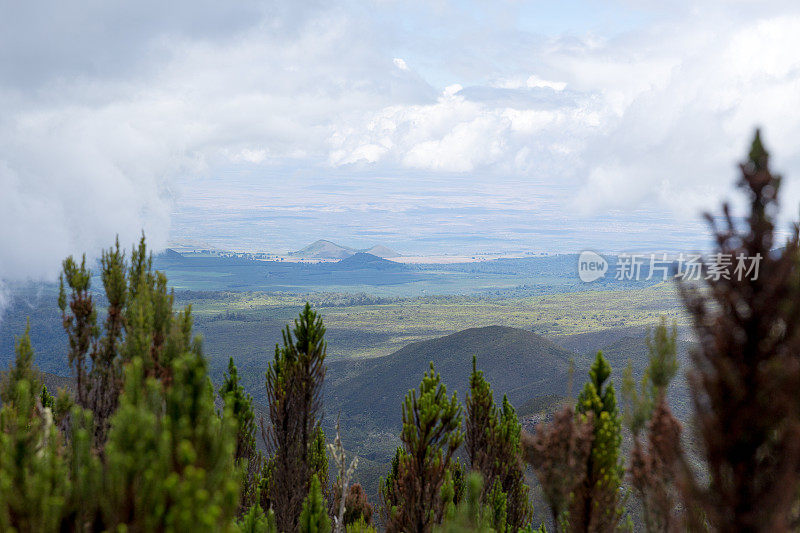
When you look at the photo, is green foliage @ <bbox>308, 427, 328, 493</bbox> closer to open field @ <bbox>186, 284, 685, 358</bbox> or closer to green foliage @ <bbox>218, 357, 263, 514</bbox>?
green foliage @ <bbox>218, 357, 263, 514</bbox>

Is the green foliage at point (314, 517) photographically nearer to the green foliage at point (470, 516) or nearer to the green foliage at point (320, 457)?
the green foliage at point (470, 516)

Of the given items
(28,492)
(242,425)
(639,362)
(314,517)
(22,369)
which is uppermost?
(28,492)

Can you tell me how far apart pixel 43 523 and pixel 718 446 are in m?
4.12

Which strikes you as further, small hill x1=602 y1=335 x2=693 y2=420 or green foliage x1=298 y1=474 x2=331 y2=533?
small hill x1=602 y1=335 x2=693 y2=420

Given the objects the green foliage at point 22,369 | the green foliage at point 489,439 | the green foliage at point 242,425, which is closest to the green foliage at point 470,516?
the green foliage at point 489,439

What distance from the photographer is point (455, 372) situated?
5753 cm

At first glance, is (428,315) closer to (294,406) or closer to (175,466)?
(294,406)

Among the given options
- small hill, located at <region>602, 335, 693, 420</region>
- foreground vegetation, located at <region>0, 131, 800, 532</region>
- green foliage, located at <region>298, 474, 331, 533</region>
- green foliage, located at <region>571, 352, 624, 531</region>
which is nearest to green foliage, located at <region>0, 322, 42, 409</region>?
foreground vegetation, located at <region>0, 131, 800, 532</region>

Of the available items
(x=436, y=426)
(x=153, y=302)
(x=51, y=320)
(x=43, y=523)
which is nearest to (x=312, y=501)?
(x=436, y=426)

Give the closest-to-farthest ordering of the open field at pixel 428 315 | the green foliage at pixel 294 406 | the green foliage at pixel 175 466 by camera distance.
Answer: the green foliage at pixel 175 466 → the green foliage at pixel 294 406 → the open field at pixel 428 315

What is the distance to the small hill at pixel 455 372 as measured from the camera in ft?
174

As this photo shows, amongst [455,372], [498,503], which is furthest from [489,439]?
[455,372]

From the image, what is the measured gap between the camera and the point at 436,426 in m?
7.26

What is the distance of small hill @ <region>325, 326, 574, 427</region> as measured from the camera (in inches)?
2089
